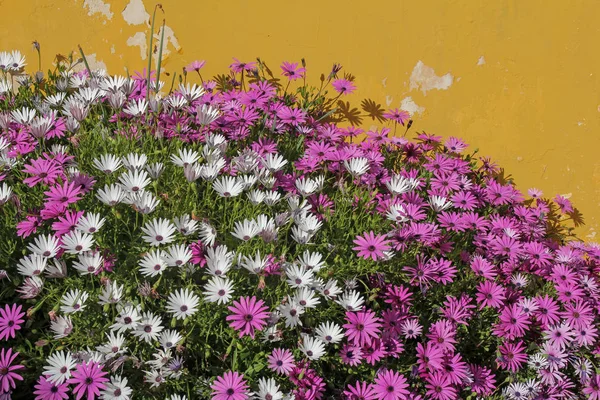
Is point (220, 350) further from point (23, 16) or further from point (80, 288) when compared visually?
point (23, 16)

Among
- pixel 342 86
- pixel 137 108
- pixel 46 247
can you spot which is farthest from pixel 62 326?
pixel 342 86

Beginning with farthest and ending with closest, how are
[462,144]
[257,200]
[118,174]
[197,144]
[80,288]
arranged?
[462,144] → [197,144] → [118,174] → [257,200] → [80,288]

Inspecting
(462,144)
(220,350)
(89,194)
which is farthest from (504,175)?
(89,194)

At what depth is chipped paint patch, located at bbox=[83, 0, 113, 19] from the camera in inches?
149

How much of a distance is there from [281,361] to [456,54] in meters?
2.16

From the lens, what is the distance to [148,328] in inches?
78.9

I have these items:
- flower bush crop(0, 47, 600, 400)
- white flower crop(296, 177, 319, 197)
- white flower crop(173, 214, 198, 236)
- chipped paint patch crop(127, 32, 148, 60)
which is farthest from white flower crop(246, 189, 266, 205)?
chipped paint patch crop(127, 32, 148, 60)

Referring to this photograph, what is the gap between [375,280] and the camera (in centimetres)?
250

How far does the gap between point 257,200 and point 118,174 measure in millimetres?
650

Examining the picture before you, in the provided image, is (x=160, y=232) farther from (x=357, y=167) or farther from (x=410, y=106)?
(x=410, y=106)

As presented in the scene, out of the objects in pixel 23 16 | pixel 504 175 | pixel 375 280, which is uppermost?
pixel 23 16

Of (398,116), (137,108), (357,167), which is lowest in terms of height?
(357,167)

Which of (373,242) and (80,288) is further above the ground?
(373,242)

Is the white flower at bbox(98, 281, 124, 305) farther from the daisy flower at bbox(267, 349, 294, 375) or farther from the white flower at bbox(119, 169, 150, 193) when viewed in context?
the daisy flower at bbox(267, 349, 294, 375)
